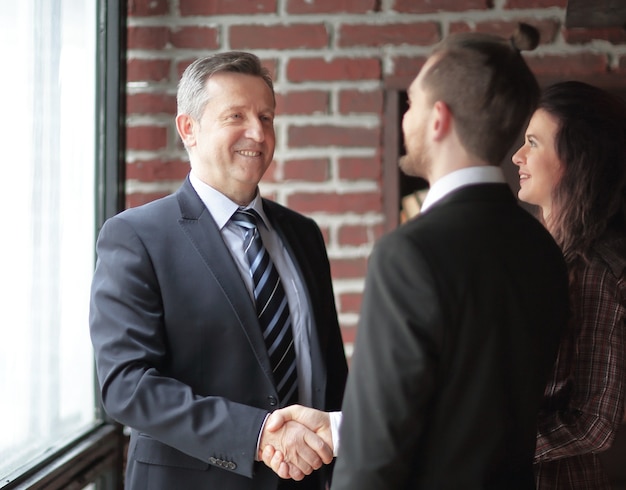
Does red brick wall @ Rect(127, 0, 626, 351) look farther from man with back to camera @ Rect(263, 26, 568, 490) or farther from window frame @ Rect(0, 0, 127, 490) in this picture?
man with back to camera @ Rect(263, 26, 568, 490)

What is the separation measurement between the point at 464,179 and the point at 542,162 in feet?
1.86

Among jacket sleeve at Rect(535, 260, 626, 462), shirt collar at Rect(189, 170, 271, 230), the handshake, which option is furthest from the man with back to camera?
shirt collar at Rect(189, 170, 271, 230)

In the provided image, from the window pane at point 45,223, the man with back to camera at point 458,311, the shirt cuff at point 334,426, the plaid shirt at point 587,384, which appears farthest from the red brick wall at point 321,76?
the man with back to camera at point 458,311

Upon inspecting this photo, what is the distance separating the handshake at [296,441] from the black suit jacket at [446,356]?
1.43ft

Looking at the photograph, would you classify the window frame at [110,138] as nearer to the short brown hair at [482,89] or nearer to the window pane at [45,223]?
the window pane at [45,223]

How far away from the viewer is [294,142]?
2566mm

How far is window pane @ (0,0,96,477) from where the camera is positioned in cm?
184

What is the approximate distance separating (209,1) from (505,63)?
1.52 m

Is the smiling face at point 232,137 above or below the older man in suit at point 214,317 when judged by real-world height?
above

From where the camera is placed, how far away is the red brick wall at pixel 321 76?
8.31 feet

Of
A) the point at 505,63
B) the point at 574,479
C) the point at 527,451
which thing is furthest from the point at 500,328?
the point at 574,479

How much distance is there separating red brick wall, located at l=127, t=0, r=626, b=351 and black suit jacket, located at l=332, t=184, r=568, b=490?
1.31 metres

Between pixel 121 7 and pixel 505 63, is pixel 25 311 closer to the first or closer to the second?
pixel 121 7

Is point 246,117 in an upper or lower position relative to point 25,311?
upper
